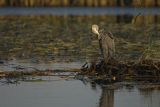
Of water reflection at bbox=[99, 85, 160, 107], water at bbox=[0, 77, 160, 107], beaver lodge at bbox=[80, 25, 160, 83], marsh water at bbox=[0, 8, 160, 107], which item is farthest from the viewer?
beaver lodge at bbox=[80, 25, 160, 83]

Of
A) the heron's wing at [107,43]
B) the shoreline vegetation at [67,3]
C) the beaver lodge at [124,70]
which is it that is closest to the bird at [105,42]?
the heron's wing at [107,43]

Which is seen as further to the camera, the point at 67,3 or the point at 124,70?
the point at 67,3

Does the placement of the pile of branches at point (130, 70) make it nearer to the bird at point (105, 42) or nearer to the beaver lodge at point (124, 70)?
the beaver lodge at point (124, 70)

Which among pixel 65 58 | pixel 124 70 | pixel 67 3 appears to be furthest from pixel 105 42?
pixel 67 3

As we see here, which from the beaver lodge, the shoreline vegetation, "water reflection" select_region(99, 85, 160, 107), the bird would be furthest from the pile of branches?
the shoreline vegetation

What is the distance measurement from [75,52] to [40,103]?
693 centimetres

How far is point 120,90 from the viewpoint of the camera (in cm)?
1172

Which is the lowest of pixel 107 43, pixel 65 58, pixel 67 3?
pixel 67 3

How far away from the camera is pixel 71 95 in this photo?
11.4 meters

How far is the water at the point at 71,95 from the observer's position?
34.8 ft

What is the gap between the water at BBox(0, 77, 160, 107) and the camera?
1060cm

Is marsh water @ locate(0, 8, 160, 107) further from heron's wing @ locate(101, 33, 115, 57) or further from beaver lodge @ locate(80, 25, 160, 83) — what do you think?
heron's wing @ locate(101, 33, 115, 57)

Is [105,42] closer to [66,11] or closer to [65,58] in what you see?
[65,58]

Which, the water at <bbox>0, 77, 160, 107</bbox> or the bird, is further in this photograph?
the bird
